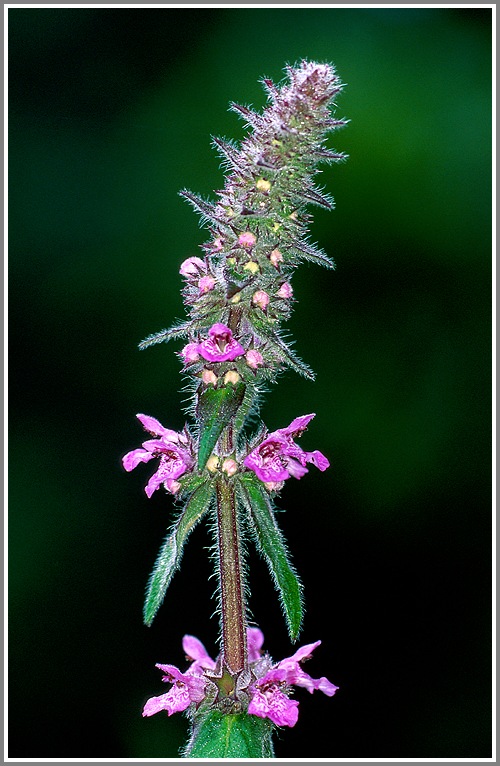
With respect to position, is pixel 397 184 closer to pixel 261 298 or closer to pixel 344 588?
pixel 344 588

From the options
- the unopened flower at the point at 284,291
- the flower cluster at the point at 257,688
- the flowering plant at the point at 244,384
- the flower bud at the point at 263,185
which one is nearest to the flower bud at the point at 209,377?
the flowering plant at the point at 244,384

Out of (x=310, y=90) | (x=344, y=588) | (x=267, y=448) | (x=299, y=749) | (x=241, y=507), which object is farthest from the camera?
(x=344, y=588)

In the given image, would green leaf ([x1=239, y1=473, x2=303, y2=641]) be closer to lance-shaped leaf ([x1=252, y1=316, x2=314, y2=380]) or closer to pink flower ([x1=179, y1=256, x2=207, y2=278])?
lance-shaped leaf ([x1=252, y1=316, x2=314, y2=380])

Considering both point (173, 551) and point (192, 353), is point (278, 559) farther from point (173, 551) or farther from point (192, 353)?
point (192, 353)

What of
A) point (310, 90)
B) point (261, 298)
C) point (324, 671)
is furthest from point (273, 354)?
point (324, 671)

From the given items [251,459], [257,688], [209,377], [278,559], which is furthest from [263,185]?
[257,688]

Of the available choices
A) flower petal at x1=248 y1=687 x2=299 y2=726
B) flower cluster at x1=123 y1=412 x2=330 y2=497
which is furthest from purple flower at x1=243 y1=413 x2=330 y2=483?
flower petal at x1=248 y1=687 x2=299 y2=726

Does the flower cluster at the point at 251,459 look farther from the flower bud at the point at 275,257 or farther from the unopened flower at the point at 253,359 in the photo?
the flower bud at the point at 275,257
